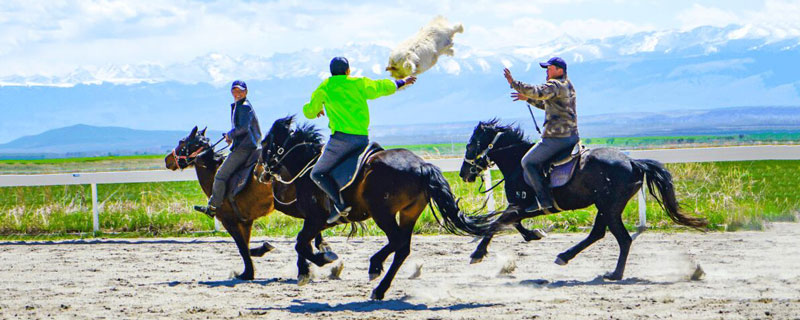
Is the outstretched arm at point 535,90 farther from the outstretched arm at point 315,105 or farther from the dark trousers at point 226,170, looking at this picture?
the dark trousers at point 226,170

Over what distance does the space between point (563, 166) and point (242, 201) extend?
3.31 m

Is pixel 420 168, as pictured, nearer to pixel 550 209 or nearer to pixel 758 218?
pixel 550 209

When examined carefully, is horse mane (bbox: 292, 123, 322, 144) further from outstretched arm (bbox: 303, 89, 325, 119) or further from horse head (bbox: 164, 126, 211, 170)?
horse head (bbox: 164, 126, 211, 170)

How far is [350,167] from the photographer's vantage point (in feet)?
29.8

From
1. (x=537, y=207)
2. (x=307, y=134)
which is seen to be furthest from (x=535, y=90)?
(x=307, y=134)

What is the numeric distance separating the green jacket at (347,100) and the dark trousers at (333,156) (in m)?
0.06

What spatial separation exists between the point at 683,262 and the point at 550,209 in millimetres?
1437

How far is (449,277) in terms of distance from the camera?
999 centimetres

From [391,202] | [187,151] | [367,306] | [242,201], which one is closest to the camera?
[367,306]

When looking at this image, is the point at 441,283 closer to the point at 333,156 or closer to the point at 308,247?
the point at 308,247

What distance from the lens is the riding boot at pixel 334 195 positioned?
9.13 metres

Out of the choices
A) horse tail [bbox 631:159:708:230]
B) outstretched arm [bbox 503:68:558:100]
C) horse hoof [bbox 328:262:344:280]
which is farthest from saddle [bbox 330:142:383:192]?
horse tail [bbox 631:159:708:230]

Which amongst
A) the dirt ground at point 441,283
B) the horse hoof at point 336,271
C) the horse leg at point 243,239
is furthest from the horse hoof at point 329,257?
the horse leg at point 243,239

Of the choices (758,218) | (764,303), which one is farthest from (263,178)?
(758,218)
